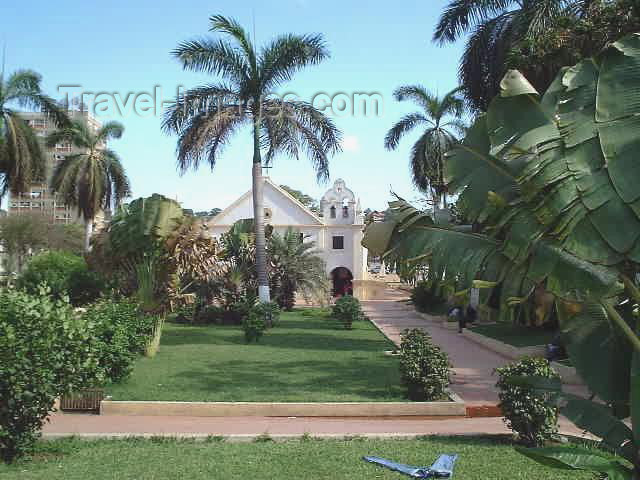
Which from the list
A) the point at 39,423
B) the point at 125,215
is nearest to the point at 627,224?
the point at 39,423

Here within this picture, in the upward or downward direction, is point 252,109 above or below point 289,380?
above

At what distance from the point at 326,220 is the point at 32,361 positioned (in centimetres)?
3728

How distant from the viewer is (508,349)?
17000 mm

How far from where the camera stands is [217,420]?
9.25 m

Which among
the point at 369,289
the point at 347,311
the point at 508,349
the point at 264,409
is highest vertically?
the point at 369,289

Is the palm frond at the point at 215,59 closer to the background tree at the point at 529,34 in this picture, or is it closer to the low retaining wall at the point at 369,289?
the background tree at the point at 529,34

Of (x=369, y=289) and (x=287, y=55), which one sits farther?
(x=369, y=289)

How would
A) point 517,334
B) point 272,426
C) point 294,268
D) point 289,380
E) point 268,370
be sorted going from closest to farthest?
point 272,426 < point 289,380 < point 268,370 < point 517,334 < point 294,268

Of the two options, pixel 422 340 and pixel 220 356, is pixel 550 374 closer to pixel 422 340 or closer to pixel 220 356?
→ pixel 422 340

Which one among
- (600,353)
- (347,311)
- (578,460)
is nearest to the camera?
(578,460)

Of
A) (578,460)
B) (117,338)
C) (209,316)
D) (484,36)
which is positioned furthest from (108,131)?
(578,460)

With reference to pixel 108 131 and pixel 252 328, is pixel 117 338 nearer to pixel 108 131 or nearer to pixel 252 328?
pixel 252 328

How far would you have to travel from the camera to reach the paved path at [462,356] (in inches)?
460

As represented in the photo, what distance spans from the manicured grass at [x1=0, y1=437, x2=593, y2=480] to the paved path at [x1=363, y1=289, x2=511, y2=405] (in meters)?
3.33
